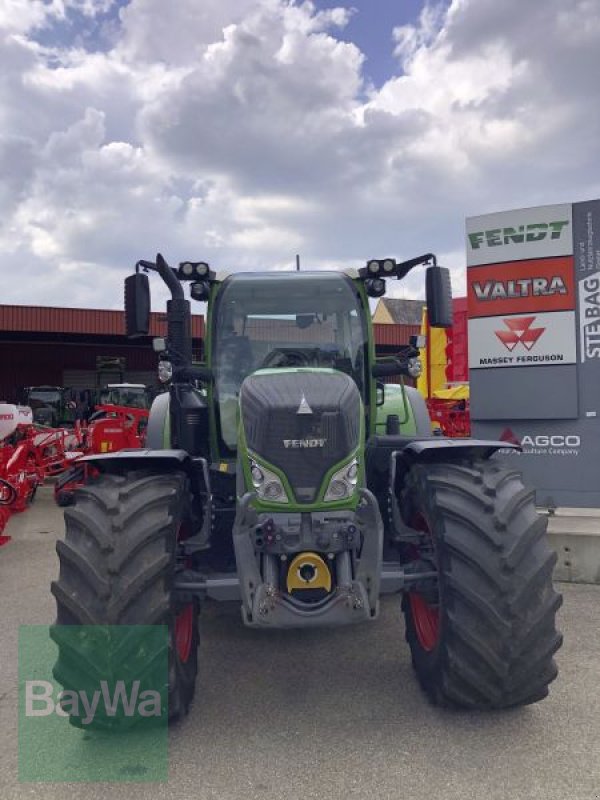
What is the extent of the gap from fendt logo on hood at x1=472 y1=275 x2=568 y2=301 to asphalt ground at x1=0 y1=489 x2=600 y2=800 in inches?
147

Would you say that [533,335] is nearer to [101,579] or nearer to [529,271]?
[529,271]

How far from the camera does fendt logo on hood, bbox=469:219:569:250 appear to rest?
6.98 m

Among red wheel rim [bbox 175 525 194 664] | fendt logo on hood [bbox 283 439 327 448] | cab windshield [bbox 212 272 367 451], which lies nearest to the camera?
fendt logo on hood [bbox 283 439 327 448]

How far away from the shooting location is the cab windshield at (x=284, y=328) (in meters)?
4.36

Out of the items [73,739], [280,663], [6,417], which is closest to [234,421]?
[280,663]

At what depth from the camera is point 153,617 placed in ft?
9.83

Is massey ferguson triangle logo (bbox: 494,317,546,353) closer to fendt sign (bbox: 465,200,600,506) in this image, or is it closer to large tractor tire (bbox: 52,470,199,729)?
fendt sign (bbox: 465,200,600,506)

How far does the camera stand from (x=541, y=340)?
23.2 ft

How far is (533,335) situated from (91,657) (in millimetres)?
5669

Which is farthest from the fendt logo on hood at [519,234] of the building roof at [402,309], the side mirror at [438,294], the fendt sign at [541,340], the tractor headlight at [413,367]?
the building roof at [402,309]

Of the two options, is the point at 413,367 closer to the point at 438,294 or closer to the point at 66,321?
the point at 438,294
